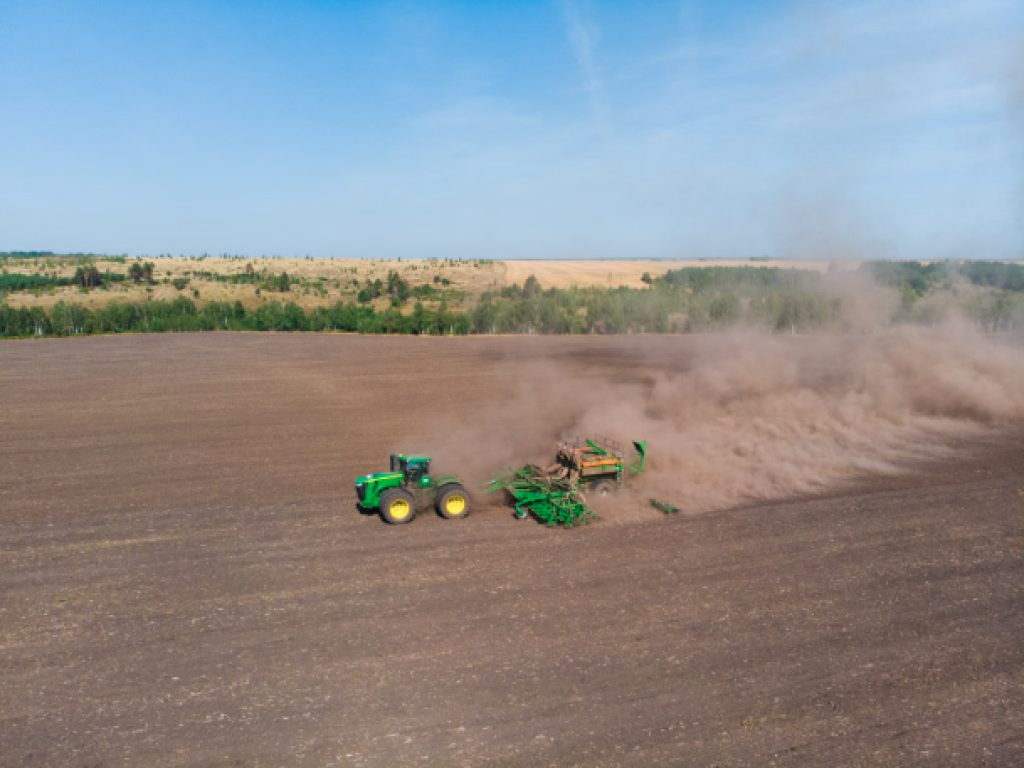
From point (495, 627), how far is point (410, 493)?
596 centimetres

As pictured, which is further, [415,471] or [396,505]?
[415,471]

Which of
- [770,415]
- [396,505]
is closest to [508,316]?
[770,415]

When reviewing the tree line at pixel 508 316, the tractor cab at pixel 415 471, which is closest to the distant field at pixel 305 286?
the tree line at pixel 508 316

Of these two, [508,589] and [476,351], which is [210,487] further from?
[476,351]

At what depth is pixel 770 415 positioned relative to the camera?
28172mm

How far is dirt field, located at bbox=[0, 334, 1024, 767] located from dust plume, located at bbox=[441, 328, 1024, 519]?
1.65 m

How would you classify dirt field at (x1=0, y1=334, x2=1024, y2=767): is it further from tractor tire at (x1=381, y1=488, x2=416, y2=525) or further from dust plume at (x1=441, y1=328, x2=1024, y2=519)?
dust plume at (x1=441, y1=328, x2=1024, y2=519)

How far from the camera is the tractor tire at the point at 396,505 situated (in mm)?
17109

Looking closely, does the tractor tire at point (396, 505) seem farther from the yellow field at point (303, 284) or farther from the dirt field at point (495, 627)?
the yellow field at point (303, 284)

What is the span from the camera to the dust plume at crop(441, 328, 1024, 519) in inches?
832

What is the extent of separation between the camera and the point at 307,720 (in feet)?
32.1

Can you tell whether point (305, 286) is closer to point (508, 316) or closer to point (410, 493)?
point (508, 316)

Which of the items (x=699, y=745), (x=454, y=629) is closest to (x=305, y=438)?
(x=454, y=629)

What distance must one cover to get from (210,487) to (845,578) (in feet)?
57.5
